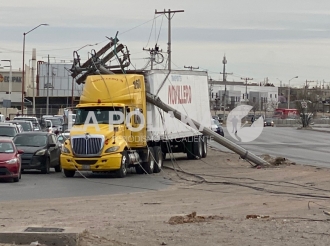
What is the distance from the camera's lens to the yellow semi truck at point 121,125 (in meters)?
24.6

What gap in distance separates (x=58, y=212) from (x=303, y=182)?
9.76 m

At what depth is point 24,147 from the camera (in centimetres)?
2741

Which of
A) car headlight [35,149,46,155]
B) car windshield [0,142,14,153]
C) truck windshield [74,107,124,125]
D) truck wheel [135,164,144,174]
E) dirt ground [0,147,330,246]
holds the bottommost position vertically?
truck wheel [135,164,144,174]

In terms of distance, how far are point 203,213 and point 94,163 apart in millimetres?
10479

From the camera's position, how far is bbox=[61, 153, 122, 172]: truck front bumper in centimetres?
2444

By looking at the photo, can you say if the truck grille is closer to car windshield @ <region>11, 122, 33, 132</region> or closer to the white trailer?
the white trailer

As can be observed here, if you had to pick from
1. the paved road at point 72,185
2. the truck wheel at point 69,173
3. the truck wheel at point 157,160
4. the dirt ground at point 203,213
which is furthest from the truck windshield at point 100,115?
the dirt ground at point 203,213

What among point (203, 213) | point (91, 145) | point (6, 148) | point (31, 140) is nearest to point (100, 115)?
point (91, 145)

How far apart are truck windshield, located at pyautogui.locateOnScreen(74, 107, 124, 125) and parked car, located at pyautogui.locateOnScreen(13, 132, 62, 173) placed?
216 centimetres

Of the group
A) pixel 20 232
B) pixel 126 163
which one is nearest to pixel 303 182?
pixel 126 163

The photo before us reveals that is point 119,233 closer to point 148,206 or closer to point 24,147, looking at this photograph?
point 148,206

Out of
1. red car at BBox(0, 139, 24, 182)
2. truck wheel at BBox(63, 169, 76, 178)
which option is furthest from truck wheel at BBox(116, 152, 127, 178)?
red car at BBox(0, 139, 24, 182)

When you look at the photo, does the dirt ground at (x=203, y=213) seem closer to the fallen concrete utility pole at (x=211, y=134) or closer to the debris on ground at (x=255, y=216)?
the debris on ground at (x=255, y=216)

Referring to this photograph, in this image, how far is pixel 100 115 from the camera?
2583 cm
